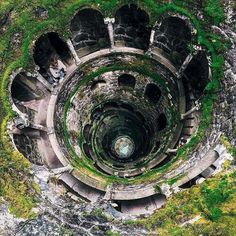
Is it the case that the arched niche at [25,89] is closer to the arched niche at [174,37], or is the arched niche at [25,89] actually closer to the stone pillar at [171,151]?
the arched niche at [174,37]

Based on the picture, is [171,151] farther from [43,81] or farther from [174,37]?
[43,81]

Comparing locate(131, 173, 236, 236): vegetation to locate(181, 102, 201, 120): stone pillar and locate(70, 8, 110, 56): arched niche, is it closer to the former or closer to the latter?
locate(181, 102, 201, 120): stone pillar

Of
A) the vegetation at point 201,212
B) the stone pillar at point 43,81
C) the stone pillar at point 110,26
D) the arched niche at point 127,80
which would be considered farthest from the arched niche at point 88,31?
the vegetation at point 201,212

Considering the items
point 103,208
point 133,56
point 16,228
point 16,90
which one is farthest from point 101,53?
point 16,228

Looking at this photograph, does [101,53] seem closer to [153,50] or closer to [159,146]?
[153,50]

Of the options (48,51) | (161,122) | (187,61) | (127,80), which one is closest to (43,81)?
(48,51)

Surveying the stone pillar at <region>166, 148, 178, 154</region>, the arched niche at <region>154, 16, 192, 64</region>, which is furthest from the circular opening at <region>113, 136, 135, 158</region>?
the arched niche at <region>154, 16, 192, 64</region>
